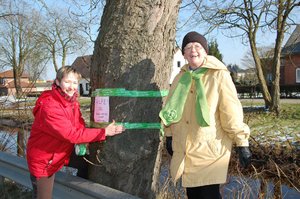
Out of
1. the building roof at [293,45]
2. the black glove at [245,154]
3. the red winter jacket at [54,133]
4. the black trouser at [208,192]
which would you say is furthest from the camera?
the building roof at [293,45]

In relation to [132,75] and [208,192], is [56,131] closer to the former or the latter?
[132,75]

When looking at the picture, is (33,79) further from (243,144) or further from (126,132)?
(243,144)

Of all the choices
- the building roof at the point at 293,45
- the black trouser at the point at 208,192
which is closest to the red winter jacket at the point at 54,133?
the black trouser at the point at 208,192

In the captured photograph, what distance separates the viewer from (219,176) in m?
2.53

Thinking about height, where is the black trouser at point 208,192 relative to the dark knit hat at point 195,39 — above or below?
below

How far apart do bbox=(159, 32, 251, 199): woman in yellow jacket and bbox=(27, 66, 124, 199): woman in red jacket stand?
51cm

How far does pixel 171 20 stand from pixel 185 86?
0.64 meters

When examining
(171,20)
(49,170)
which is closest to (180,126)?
(171,20)

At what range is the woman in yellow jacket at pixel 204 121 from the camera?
98.3 inches

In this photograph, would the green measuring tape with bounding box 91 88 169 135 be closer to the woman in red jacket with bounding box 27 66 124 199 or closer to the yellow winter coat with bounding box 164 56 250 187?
the woman in red jacket with bounding box 27 66 124 199

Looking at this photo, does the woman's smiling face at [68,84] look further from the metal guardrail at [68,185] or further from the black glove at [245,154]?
the black glove at [245,154]

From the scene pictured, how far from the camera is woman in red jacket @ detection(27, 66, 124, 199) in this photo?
271 centimetres

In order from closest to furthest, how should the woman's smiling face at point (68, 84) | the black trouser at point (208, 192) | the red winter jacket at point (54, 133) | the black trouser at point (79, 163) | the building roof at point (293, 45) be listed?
the black trouser at point (208, 192) → the red winter jacket at point (54, 133) → the woman's smiling face at point (68, 84) → the black trouser at point (79, 163) → the building roof at point (293, 45)

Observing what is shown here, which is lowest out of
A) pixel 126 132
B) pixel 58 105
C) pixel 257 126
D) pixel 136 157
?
pixel 257 126
